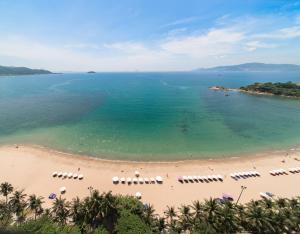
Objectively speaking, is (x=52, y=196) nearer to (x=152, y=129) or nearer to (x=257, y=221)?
(x=257, y=221)

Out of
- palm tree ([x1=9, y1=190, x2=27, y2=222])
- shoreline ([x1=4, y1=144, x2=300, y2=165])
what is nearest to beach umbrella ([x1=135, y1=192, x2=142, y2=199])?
shoreline ([x1=4, y1=144, x2=300, y2=165])

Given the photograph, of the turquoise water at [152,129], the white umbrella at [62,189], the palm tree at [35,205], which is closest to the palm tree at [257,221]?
the turquoise water at [152,129]

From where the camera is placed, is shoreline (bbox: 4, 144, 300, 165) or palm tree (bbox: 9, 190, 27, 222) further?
shoreline (bbox: 4, 144, 300, 165)

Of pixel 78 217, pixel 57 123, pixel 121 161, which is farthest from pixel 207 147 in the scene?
pixel 57 123

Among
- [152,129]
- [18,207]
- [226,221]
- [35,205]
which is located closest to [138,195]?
[226,221]

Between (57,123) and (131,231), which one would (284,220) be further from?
(57,123)

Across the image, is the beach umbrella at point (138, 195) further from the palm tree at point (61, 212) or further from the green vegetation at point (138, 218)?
the palm tree at point (61, 212)

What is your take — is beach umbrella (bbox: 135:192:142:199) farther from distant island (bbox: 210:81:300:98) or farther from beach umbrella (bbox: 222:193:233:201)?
distant island (bbox: 210:81:300:98)
